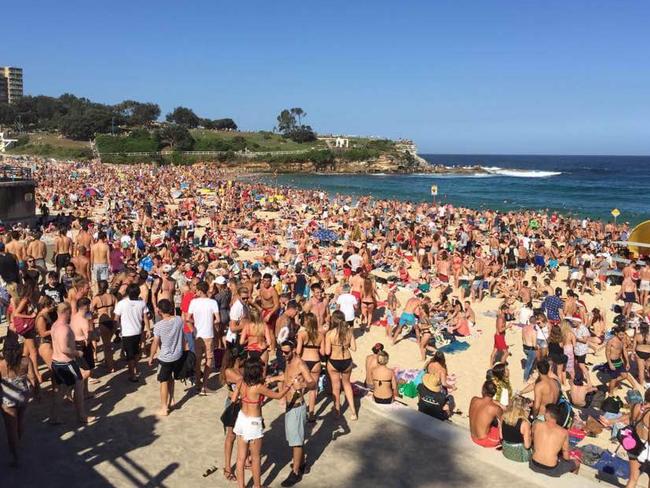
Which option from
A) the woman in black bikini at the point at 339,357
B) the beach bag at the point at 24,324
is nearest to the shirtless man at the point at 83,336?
the beach bag at the point at 24,324

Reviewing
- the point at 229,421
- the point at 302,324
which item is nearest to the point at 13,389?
the point at 229,421

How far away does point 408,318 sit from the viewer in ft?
33.7

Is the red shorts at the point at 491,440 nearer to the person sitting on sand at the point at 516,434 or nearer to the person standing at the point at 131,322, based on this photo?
the person sitting on sand at the point at 516,434

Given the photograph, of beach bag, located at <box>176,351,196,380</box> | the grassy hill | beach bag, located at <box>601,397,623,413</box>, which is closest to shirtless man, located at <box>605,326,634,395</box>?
beach bag, located at <box>601,397,623,413</box>

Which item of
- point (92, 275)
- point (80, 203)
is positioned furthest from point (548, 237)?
point (80, 203)

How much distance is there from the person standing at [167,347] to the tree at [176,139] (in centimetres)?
8077

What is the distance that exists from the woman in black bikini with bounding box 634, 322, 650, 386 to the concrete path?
4.18m

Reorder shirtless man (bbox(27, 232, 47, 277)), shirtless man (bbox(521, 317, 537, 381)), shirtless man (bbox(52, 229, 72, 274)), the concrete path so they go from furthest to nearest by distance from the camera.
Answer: shirtless man (bbox(52, 229, 72, 274)) → shirtless man (bbox(27, 232, 47, 277)) → shirtless man (bbox(521, 317, 537, 381)) → the concrete path

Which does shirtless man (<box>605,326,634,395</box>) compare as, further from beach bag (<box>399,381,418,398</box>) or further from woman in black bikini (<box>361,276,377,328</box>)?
woman in black bikini (<box>361,276,377,328</box>)

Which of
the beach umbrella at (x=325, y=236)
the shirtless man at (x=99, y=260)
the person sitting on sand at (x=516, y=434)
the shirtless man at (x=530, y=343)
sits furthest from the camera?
the beach umbrella at (x=325, y=236)

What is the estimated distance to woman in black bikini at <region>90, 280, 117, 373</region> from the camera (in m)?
7.18

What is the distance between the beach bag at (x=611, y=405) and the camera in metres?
7.48

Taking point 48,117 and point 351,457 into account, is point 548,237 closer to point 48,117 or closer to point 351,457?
point 351,457

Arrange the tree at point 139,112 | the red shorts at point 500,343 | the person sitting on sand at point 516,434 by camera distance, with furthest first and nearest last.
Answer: the tree at point 139,112
the red shorts at point 500,343
the person sitting on sand at point 516,434
